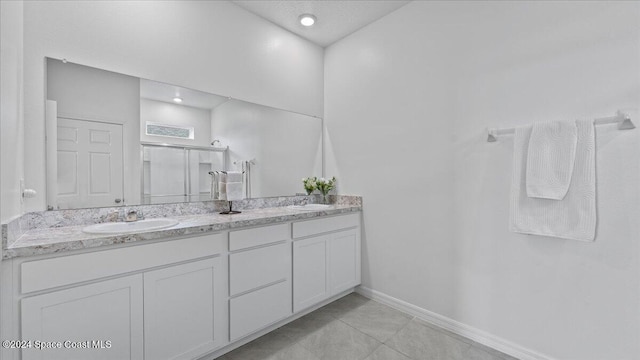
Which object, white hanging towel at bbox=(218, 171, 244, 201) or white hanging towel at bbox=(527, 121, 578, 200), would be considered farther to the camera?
white hanging towel at bbox=(218, 171, 244, 201)

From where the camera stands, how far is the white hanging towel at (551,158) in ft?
4.89

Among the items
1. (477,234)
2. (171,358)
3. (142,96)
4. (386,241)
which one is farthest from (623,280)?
(142,96)

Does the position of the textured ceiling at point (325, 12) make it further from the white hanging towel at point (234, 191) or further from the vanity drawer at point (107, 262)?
the vanity drawer at point (107, 262)

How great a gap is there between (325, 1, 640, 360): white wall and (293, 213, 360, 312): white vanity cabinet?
17cm

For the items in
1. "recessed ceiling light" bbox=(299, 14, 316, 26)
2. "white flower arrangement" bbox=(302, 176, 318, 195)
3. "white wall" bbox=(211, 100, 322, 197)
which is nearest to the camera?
"white wall" bbox=(211, 100, 322, 197)

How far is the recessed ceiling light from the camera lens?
2482 millimetres

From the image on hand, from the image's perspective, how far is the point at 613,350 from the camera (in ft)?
4.64

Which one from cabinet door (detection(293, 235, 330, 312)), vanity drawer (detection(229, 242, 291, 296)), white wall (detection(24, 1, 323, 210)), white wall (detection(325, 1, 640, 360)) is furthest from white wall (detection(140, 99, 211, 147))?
white wall (detection(325, 1, 640, 360))

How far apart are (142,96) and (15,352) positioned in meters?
1.52

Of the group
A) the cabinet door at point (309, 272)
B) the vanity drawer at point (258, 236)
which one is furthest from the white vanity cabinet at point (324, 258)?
the vanity drawer at point (258, 236)

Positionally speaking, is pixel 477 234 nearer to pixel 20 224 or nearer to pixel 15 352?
pixel 15 352

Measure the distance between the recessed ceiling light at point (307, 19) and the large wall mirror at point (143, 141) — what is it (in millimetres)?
873

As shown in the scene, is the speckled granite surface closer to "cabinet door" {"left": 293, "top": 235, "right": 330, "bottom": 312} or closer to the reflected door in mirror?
the reflected door in mirror

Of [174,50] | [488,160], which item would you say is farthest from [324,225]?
[174,50]
